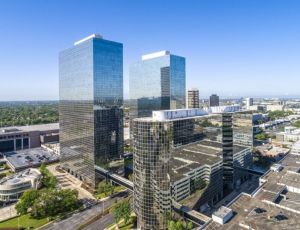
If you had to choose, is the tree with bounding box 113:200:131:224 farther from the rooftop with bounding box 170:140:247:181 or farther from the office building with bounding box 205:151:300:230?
the office building with bounding box 205:151:300:230

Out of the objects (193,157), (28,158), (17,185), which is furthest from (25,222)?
(28,158)

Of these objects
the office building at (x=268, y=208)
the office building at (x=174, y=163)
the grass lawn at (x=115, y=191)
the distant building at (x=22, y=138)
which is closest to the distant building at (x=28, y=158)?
the distant building at (x=22, y=138)

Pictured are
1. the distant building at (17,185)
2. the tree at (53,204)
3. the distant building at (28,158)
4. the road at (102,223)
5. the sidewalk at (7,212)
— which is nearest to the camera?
the road at (102,223)

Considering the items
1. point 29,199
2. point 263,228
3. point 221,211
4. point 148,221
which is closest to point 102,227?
point 148,221

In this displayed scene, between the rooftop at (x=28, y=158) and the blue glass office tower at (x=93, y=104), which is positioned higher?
the blue glass office tower at (x=93, y=104)

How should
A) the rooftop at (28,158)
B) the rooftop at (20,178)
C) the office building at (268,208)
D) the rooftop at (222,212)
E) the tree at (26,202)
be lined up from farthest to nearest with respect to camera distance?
the rooftop at (28,158) → the rooftop at (20,178) → the tree at (26,202) → the rooftop at (222,212) → the office building at (268,208)

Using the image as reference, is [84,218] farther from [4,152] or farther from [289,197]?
[4,152]

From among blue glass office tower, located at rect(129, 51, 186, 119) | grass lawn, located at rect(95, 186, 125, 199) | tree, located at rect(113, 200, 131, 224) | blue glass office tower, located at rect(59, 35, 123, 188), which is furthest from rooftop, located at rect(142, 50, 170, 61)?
tree, located at rect(113, 200, 131, 224)

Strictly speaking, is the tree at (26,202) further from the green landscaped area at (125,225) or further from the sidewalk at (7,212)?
the green landscaped area at (125,225)
